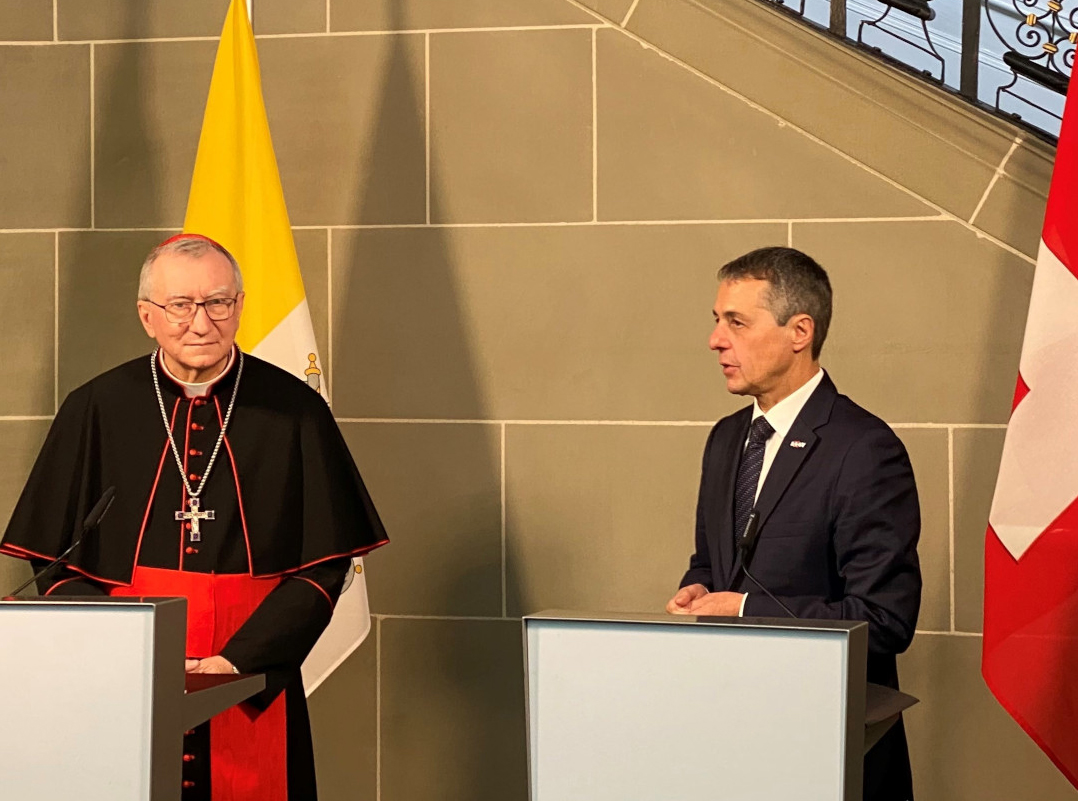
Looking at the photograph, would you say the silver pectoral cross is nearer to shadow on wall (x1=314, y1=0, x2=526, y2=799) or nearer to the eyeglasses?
the eyeglasses

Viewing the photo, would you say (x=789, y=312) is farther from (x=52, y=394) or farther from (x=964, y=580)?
(x=52, y=394)

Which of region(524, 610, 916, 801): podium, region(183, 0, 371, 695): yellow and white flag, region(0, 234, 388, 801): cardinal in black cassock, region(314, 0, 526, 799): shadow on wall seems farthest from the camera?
region(314, 0, 526, 799): shadow on wall

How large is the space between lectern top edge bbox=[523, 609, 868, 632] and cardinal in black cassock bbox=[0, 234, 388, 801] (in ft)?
2.73

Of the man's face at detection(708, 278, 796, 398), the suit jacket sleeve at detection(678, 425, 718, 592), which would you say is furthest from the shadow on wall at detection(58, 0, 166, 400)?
the man's face at detection(708, 278, 796, 398)

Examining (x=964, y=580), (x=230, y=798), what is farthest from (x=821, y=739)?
(x=964, y=580)

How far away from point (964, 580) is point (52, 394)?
10.1 feet

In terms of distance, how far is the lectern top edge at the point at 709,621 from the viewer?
72.8 inches

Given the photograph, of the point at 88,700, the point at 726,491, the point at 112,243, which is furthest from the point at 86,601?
the point at 112,243

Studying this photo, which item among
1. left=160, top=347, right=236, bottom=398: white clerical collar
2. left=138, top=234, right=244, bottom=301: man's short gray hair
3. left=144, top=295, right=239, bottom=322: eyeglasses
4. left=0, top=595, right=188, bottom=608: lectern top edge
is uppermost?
left=138, top=234, right=244, bottom=301: man's short gray hair

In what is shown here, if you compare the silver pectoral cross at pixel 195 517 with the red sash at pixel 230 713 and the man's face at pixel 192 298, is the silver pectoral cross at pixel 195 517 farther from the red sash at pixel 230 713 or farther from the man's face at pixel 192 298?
the man's face at pixel 192 298

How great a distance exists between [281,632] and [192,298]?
0.71 m

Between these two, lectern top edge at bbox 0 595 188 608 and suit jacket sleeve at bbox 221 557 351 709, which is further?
suit jacket sleeve at bbox 221 557 351 709

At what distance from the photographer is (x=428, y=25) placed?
440 centimetres

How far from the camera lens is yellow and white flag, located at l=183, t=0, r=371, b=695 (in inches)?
153
